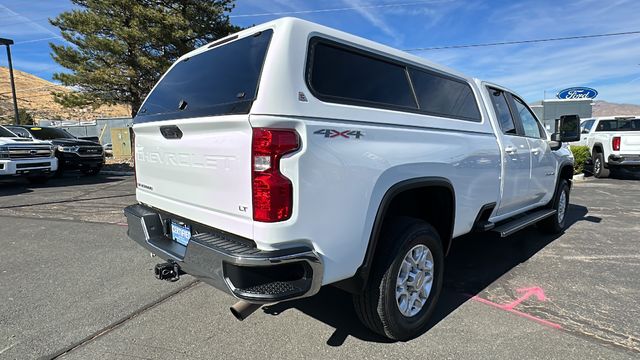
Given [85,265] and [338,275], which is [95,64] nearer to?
[85,265]

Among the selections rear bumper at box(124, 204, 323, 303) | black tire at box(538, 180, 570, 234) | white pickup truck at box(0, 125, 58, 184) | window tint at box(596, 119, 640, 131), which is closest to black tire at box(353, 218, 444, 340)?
rear bumper at box(124, 204, 323, 303)

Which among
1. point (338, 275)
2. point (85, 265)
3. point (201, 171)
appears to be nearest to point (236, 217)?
point (201, 171)

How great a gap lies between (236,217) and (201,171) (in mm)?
457

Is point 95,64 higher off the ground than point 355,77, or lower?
higher

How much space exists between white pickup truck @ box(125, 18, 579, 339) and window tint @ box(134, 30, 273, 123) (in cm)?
1

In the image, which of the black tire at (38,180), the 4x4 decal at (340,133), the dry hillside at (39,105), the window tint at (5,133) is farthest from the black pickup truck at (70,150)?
the dry hillside at (39,105)

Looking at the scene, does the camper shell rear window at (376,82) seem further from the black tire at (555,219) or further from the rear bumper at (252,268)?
the black tire at (555,219)

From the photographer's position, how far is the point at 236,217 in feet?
7.93

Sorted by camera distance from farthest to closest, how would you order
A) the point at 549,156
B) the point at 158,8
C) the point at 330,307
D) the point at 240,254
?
the point at 158,8
the point at 549,156
the point at 330,307
the point at 240,254

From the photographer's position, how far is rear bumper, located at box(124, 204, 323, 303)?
224cm

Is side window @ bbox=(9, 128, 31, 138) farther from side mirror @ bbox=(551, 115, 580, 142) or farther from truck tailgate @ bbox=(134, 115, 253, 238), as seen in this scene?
side mirror @ bbox=(551, 115, 580, 142)

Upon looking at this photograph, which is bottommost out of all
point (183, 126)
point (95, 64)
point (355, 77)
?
point (183, 126)

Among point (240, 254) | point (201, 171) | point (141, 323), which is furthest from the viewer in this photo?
point (141, 323)

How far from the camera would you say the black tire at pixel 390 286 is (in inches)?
110
